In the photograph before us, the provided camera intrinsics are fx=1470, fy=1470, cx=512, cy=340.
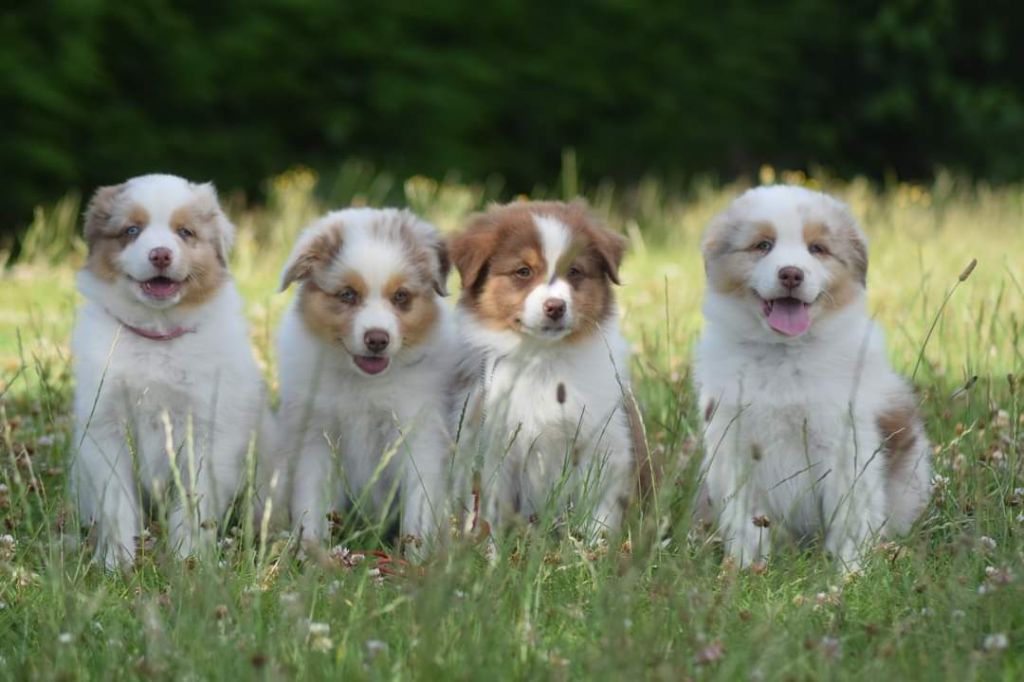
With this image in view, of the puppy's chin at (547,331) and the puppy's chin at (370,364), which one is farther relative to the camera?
the puppy's chin at (370,364)

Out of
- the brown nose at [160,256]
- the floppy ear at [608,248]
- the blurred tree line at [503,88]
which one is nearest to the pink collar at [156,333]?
the brown nose at [160,256]

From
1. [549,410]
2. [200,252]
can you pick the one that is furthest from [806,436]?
[200,252]

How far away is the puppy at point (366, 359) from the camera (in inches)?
202

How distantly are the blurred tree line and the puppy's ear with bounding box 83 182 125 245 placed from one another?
8117 millimetres

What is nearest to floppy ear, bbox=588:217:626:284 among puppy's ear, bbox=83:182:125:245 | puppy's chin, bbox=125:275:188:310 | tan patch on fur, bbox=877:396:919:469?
tan patch on fur, bbox=877:396:919:469

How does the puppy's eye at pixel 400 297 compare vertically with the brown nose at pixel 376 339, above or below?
above

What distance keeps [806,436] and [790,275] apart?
0.52 m

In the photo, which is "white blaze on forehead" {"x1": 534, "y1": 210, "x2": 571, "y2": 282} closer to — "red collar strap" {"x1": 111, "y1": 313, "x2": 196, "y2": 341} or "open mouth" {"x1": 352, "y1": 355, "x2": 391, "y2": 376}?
"open mouth" {"x1": 352, "y1": 355, "x2": 391, "y2": 376}

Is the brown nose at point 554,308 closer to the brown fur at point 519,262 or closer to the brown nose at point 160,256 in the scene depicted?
the brown fur at point 519,262

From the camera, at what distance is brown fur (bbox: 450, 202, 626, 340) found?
16.7 ft

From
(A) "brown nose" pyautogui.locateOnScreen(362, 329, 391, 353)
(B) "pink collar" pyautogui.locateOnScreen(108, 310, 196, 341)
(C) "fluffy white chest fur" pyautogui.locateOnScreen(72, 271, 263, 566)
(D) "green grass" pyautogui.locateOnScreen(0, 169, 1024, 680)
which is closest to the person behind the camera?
(D) "green grass" pyautogui.locateOnScreen(0, 169, 1024, 680)

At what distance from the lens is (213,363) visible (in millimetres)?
5219

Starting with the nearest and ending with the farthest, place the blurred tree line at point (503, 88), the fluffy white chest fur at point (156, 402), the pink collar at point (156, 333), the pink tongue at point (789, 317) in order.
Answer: the pink tongue at point (789, 317) → the fluffy white chest fur at point (156, 402) → the pink collar at point (156, 333) → the blurred tree line at point (503, 88)

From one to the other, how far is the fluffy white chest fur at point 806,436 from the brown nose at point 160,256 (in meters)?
1.89
